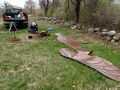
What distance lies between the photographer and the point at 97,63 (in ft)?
19.0

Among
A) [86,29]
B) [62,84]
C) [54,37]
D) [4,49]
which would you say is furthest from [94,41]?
[62,84]

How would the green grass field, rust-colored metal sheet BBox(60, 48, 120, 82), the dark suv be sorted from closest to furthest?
the green grass field
rust-colored metal sheet BBox(60, 48, 120, 82)
the dark suv

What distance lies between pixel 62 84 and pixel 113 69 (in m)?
1.56

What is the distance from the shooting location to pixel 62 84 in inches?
179

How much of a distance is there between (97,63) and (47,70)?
1.43 m

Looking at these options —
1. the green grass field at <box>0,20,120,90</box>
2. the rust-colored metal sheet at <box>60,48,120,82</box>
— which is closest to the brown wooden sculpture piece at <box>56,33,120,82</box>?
the rust-colored metal sheet at <box>60,48,120,82</box>

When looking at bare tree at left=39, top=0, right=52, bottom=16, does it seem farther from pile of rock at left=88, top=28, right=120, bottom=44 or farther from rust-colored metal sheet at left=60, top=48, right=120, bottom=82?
rust-colored metal sheet at left=60, top=48, right=120, bottom=82

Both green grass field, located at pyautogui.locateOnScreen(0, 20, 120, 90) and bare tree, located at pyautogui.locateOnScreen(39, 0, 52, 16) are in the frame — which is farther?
bare tree, located at pyautogui.locateOnScreen(39, 0, 52, 16)

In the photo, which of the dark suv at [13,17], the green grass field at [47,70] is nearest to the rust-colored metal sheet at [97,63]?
the green grass field at [47,70]

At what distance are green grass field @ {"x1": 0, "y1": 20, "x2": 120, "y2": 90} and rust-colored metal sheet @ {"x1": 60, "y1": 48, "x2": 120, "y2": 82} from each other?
0.53ft

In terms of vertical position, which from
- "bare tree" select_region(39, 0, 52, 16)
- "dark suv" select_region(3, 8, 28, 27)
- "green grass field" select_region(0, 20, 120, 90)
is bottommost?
"green grass field" select_region(0, 20, 120, 90)

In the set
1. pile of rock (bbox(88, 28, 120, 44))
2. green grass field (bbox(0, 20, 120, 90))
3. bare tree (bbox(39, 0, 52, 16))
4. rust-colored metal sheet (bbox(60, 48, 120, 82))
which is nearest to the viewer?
green grass field (bbox(0, 20, 120, 90))

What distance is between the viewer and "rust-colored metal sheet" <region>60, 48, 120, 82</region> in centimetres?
510

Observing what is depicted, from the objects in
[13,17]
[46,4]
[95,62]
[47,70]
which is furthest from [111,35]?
[46,4]
